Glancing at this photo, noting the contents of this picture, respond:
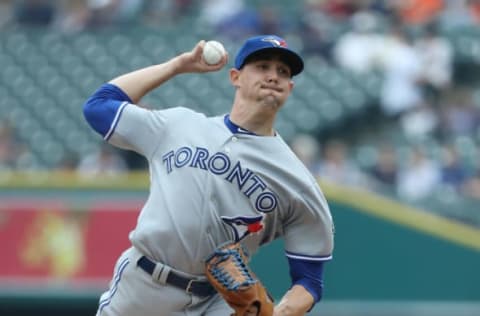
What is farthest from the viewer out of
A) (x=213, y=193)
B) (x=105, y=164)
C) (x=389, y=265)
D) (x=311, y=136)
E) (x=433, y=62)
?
(x=433, y=62)

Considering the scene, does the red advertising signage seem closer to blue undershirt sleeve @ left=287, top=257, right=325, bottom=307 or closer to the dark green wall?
the dark green wall

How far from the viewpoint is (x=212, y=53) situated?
15.8ft

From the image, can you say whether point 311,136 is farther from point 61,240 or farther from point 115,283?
point 115,283

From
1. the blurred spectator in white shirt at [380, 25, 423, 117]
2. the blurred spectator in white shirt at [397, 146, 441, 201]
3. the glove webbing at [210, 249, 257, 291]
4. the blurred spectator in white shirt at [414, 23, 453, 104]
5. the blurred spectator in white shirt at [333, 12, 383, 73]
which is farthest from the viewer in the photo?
the blurred spectator in white shirt at [333, 12, 383, 73]

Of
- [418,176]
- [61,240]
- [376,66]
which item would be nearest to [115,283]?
[61,240]

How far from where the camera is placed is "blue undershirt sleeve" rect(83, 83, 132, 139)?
4832mm

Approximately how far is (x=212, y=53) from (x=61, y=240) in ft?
18.2

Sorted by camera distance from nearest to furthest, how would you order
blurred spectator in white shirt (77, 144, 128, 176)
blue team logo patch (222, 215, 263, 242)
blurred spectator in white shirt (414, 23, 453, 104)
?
blue team logo patch (222, 215, 263, 242) → blurred spectator in white shirt (77, 144, 128, 176) → blurred spectator in white shirt (414, 23, 453, 104)

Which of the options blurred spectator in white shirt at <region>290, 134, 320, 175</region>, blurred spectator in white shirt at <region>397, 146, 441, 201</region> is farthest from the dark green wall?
blurred spectator in white shirt at <region>290, 134, 320, 175</region>

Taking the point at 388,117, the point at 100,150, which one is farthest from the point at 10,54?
the point at 388,117

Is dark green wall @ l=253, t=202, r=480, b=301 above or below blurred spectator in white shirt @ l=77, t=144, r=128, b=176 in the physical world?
below

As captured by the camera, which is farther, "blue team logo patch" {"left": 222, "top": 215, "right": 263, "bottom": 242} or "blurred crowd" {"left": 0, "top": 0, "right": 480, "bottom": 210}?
"blurred crowd" {"left": 0, "top": 0, "right": 480, "bottom": 210}

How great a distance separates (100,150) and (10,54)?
2.61 m

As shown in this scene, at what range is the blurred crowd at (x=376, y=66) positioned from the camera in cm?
1096
